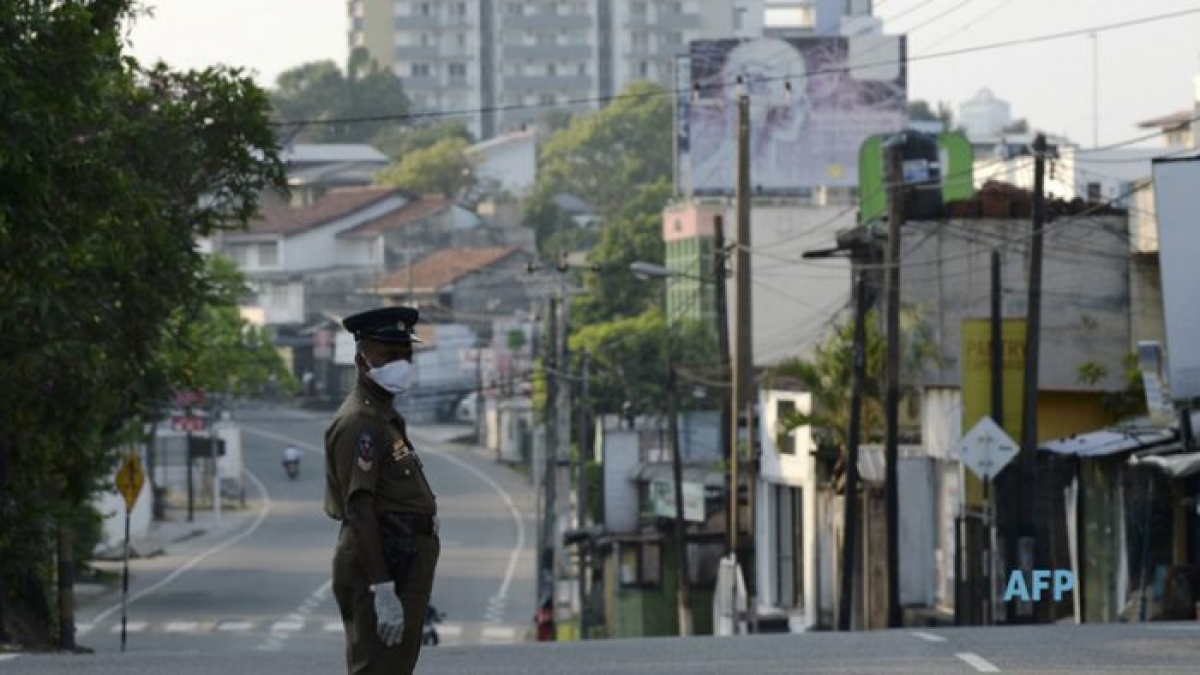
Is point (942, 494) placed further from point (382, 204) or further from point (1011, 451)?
point (382, 204)

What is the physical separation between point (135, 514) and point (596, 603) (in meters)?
21.7

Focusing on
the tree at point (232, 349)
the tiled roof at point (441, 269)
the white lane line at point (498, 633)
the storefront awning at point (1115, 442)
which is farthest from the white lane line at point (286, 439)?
the storefront awning at point (1115, 442)

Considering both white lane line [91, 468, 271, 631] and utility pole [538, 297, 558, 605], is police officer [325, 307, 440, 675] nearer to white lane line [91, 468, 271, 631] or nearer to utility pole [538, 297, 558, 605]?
white lane line [91, 468, 271, 631]

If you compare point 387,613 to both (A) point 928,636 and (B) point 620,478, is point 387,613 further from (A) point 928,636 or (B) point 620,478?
(B) point 620,478

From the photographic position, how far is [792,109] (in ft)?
396

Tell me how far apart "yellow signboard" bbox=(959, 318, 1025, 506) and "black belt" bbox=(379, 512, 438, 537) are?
3109 cm

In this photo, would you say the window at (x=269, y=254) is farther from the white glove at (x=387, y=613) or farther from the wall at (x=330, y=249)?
the white glove at (x=387, y=613)

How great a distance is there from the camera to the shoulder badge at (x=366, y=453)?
521 inches

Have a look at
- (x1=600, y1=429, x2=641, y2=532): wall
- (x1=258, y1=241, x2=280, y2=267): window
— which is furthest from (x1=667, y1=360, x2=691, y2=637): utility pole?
(x1=258, y1=241, x2=280, y2=267): window

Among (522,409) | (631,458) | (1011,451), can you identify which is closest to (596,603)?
(631,458)

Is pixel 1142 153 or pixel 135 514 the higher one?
pixel 1142 153

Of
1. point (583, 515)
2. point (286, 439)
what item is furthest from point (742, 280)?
point (286, 439)

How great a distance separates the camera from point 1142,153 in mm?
101188

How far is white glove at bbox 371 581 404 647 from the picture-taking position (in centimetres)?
1309
